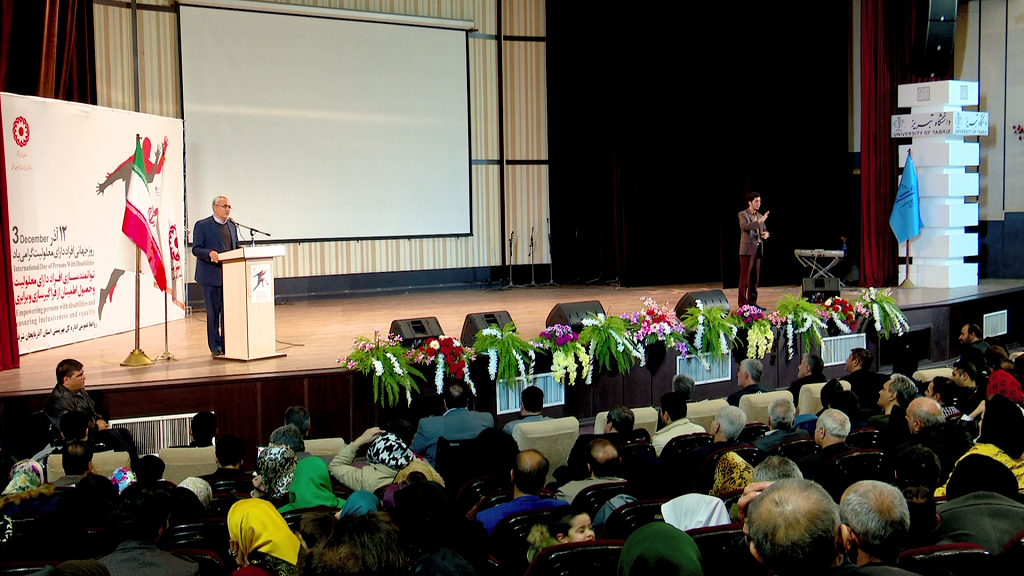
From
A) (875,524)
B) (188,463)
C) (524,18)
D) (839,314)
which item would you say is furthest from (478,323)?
(524,18)

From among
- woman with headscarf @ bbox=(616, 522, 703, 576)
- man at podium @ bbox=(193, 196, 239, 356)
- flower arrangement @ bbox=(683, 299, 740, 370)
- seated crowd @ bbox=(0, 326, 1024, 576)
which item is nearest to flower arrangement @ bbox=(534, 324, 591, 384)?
flower arrangement @ bbox=(683, 299, 740, 370)

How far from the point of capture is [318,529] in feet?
8.80

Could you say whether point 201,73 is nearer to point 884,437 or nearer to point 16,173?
point 16,173

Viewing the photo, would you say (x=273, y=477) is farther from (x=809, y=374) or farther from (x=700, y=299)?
(x=700, y=299)

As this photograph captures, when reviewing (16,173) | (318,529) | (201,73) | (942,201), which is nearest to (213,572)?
(318,529)

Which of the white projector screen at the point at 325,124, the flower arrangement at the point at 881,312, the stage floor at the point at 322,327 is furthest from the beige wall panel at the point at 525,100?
the flower arrangement at the point at 881,312

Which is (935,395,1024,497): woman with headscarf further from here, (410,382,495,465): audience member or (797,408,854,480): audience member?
(410,382,495,465): audience member

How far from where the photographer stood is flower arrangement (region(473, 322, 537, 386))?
673cm

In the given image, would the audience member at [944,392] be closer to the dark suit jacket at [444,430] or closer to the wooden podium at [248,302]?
the dark suit jacket at [444,430]

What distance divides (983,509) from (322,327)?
694cm

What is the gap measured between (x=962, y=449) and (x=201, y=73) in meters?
9.39

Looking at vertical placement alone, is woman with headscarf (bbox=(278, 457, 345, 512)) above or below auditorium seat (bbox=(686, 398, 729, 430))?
above

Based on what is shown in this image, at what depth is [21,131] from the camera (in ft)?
23.7

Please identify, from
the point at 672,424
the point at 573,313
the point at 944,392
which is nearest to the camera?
the point at 672,424
